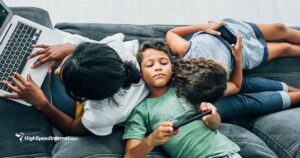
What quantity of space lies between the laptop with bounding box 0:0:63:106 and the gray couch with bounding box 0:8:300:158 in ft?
0.17

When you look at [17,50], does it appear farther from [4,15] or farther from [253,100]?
[253,100]

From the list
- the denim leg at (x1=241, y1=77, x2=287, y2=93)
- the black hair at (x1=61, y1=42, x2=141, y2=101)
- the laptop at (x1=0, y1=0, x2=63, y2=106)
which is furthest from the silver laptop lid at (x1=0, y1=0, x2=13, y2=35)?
the denim leg at (x1=241, y1=77, x2=287, y2=93)

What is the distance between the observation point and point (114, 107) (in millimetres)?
1315

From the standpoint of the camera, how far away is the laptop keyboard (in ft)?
4.48

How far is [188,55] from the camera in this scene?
58.9 inches

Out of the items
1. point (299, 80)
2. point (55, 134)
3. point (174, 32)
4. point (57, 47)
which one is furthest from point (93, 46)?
point (299, 80)

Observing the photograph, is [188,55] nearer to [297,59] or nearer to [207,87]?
[207,87]

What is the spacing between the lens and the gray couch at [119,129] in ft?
4.27

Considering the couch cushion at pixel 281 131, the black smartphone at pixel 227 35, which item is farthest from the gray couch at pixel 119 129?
the black smartphone at pixel 227 35

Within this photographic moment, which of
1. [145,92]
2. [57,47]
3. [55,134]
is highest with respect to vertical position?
[57,47]

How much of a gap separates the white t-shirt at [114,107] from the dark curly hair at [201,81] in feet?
0.44

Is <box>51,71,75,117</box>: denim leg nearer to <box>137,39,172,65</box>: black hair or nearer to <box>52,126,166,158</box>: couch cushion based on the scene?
<box>52,126,166,158</box>: couch cushion

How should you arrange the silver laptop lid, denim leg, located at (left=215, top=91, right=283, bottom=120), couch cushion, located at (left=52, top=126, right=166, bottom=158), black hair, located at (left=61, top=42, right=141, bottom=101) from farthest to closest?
denim leg, located at (left=215, top=91, right=283, bottom=120) < the silver laptop lid < couch cushion, located at (left=52, top=126, right=166, bottom=158) < black hair, located at (left=61, top=42, right=141, bottom=101)

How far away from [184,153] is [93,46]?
43cm
